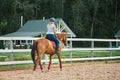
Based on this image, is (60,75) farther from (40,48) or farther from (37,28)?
(37,28)

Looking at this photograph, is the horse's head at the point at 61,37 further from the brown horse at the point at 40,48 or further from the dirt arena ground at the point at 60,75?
the dirt arena ground at the point at 60,75

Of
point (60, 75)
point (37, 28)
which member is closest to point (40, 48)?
point (60, 75)

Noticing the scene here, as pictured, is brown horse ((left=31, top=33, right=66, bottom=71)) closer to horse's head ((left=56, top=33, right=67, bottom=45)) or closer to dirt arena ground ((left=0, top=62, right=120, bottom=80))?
dirt arena ground ((left=0, top=62, right=120, bottom=80))

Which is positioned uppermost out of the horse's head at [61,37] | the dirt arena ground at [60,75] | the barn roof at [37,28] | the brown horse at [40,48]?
the horse's head at [61,37]

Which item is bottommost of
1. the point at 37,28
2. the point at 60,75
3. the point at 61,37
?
the point at 37,28

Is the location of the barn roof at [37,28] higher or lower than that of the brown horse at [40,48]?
lower

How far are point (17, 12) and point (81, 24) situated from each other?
1284cm

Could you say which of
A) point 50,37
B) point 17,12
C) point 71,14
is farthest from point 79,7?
point 50,37

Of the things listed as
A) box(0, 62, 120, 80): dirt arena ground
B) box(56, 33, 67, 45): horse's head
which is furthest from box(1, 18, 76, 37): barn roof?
box(0, 62, 120, 80): dirt arena ground

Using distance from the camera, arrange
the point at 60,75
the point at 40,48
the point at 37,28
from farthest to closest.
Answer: the point at 37,28
the point at 40,48
the point at 60,75

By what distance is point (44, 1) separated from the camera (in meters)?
68.8

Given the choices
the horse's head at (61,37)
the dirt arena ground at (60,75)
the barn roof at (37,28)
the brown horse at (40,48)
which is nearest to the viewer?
the dirt arena ground at (60,75)

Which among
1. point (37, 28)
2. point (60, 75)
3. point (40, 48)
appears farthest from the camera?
point (37, 28)

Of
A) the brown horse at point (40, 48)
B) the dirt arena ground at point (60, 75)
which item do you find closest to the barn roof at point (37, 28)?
the dirt arena ground at point (60, 75)
